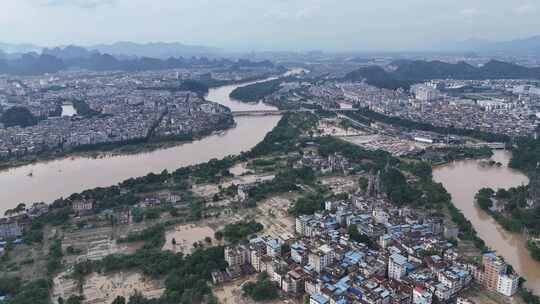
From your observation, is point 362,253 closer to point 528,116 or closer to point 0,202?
point 0,202

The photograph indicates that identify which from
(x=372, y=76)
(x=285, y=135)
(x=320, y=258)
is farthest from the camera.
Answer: (x=372, y=76)

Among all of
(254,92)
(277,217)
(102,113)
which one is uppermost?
(254,92)

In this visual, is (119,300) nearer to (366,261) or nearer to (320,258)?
(320,258)

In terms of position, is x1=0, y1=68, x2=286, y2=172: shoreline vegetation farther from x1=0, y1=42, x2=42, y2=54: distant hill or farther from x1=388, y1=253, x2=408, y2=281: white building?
x1=0, y1=42, x2=42, y2=54: distant hill

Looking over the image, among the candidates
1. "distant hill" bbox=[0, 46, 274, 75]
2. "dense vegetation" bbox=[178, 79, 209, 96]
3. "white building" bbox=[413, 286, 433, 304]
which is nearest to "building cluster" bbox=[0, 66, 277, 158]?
"dense vegetation" bbox=[178, 79, 209, 96]

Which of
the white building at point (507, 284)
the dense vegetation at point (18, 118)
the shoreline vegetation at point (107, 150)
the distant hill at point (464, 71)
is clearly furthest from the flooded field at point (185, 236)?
the distant hill at point (464, 71)

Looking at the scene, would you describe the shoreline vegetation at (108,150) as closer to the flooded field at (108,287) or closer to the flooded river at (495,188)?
the flooded field at (108,287)

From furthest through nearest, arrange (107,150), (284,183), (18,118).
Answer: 1. (18,118)
2. (107,150)
3. (284,183)

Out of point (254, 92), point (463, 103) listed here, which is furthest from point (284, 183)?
point (254, 92)
